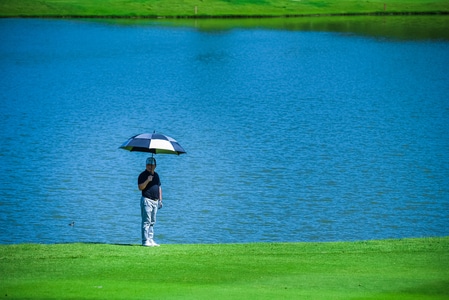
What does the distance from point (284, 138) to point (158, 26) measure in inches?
2548

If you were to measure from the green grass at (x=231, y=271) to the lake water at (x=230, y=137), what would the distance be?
620 centimetres

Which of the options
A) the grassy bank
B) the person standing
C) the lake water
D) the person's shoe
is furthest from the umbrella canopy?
the grassy bank

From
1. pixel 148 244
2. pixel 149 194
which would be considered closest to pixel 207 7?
pixel 149 194

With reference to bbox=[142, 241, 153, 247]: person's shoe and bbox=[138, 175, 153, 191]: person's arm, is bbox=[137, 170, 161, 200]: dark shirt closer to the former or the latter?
bbox=[138, 175, 153, 191]: person's arm

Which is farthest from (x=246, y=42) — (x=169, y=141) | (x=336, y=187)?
(x=169, y=141)

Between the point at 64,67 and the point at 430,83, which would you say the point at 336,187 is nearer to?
the point at 430,83

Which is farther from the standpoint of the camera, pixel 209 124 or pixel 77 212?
pixel 209 124

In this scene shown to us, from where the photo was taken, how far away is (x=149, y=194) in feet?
69.9

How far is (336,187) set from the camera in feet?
111

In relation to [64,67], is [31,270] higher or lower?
higher

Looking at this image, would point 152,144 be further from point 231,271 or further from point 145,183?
point 231,271

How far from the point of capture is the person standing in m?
21.1

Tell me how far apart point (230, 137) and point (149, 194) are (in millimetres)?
22951

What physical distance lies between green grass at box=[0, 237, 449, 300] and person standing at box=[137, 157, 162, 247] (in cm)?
64
